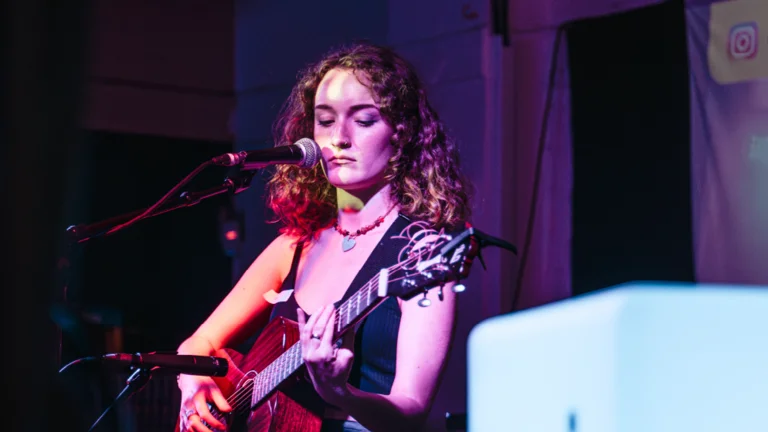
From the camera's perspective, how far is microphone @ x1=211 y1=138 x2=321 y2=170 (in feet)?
7.30

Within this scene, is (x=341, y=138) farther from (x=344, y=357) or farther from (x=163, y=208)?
(x=344, y=357)

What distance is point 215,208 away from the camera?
20.0ft

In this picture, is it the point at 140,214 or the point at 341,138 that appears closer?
the point at 140,214

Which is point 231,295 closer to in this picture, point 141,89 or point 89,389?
point 89,389

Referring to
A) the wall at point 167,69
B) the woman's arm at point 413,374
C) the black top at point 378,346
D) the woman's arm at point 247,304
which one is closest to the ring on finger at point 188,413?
the woman's arm at point 247,304

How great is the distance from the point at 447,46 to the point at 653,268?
5.20ft

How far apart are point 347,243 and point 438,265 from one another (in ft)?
2.32

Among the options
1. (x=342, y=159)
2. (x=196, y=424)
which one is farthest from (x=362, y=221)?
(x=196, y=424)

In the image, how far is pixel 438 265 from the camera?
1973 mm

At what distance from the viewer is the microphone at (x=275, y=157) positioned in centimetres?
222

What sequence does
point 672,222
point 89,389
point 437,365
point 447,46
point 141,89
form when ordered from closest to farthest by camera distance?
point 437,365
point 89,389
point 672,222
point 447,46
point 141,89

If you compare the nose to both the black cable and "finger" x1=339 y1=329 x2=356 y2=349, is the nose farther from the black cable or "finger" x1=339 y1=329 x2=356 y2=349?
the black cable

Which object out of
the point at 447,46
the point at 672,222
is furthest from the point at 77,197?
the point at 447,46

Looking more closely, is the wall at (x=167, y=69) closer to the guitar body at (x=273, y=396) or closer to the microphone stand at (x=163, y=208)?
the guitar body at (x=273, y=396)
